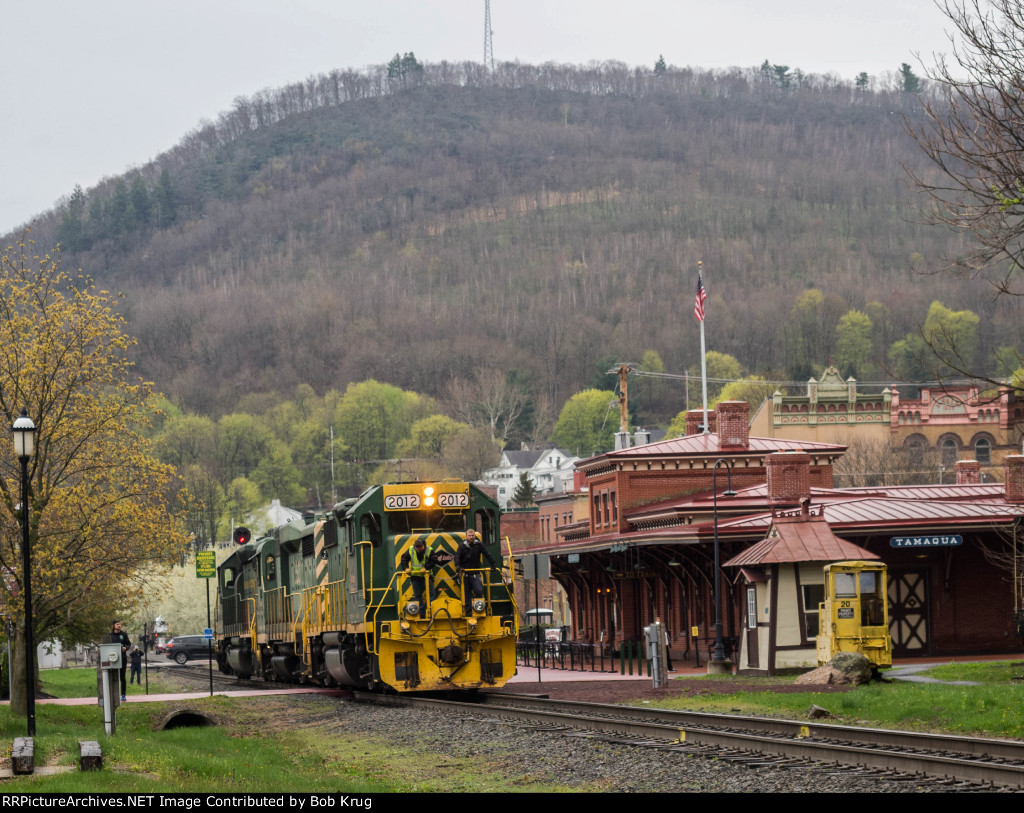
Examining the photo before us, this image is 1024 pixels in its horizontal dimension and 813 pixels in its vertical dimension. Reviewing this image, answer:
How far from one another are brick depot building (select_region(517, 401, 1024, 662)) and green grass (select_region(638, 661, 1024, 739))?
8.74m

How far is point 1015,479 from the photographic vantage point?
44.7 metres

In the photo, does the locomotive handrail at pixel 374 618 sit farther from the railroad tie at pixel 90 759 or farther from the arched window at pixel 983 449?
the arched window at pixel 983 449

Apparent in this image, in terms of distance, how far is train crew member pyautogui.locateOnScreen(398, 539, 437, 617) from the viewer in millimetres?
26688

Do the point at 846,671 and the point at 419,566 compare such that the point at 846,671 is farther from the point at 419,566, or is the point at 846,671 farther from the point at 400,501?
the point at 400,501

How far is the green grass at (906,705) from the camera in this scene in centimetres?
2005

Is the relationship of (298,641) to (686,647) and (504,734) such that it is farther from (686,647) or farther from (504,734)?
(686,647)

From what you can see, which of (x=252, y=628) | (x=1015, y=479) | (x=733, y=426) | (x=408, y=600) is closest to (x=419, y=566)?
(x=408, y=600)

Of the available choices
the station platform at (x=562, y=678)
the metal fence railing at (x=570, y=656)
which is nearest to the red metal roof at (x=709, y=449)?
the metal fence railing at (x=570, y=656)

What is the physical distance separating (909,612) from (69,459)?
998 inches

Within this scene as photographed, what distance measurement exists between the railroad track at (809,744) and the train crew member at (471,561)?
3.58 m

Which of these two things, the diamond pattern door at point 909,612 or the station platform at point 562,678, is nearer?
the station platform at point 562,678

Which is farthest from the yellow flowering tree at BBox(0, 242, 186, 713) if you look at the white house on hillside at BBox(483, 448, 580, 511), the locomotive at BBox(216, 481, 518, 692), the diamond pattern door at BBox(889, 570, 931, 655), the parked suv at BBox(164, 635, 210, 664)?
the white house on hillside at BBox(483, 448, 580, 511)

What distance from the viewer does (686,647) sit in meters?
48.9

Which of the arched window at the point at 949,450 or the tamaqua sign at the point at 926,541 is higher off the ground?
the arched window at the point at 949,450
